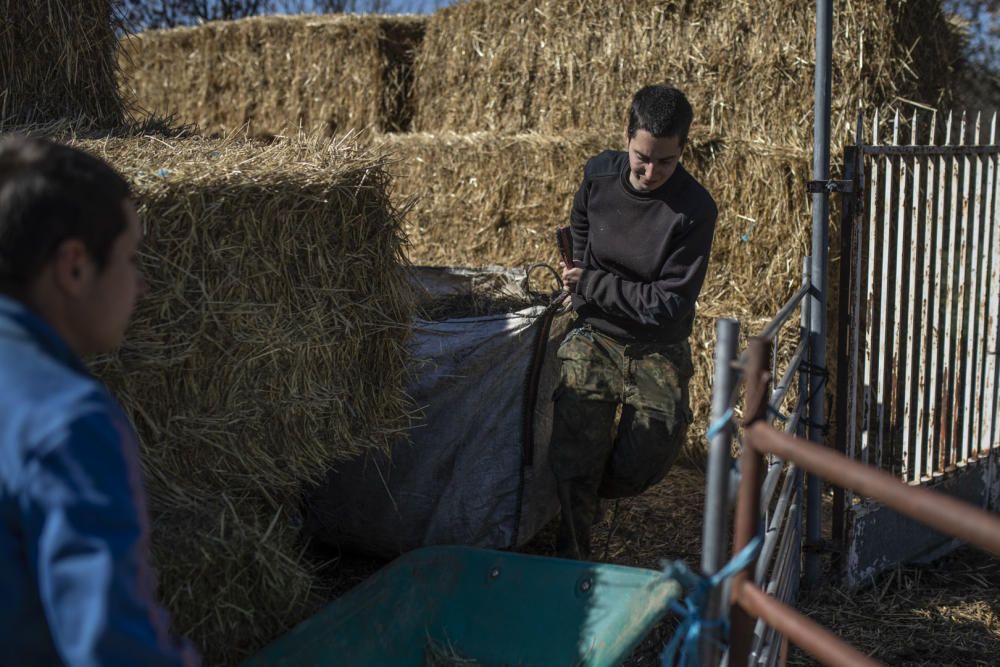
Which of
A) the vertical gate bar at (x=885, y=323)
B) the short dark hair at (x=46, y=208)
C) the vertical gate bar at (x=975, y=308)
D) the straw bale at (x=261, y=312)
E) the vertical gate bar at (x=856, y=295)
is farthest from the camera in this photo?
the vertical gate bar at (x=975, y=308)

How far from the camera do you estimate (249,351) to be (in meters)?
2.81

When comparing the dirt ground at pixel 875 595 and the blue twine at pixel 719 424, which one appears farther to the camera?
the dirt ground at pixel 875 595

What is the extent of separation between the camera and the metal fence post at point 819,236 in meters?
3.38

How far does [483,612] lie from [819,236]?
1772 mm

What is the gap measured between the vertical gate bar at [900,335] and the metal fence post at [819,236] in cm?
46

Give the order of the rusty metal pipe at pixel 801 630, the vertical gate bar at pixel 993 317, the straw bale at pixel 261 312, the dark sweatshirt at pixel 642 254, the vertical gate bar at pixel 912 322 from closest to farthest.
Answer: the rusty metal pipe at pixel 801 630 < the straw bale at pixel 261 312 < the dark sweatshirt at pixel 642 254 < the vertical gate bar at pixel 912 322 < the vertical gate bar at pixel 993 317

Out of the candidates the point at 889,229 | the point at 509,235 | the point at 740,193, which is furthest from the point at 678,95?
the point at 509,235

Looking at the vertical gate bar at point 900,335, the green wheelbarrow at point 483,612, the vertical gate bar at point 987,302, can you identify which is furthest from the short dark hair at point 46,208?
the vertical gate bar at point 987,302

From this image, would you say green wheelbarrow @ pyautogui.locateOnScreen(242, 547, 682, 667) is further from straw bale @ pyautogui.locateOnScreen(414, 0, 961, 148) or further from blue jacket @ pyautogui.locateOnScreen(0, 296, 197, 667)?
straw bale @ pyautogui.locateOnScreen(414, 0, 961, 148)

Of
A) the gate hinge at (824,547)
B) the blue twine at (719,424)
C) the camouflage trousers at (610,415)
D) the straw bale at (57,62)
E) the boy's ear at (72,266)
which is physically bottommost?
the gate hinge at (824,547)

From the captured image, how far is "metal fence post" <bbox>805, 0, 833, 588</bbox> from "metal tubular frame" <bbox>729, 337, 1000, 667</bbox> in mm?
1936

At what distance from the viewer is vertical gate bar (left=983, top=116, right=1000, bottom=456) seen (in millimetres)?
4371

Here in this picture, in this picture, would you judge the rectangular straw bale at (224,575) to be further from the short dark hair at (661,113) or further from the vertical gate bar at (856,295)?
the vertical gate bar at (856,295)

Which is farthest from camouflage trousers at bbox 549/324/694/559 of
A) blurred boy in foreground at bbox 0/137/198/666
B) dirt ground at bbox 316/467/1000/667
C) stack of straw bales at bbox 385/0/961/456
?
blurred boy in foreground at bbox 0/137/198/666
